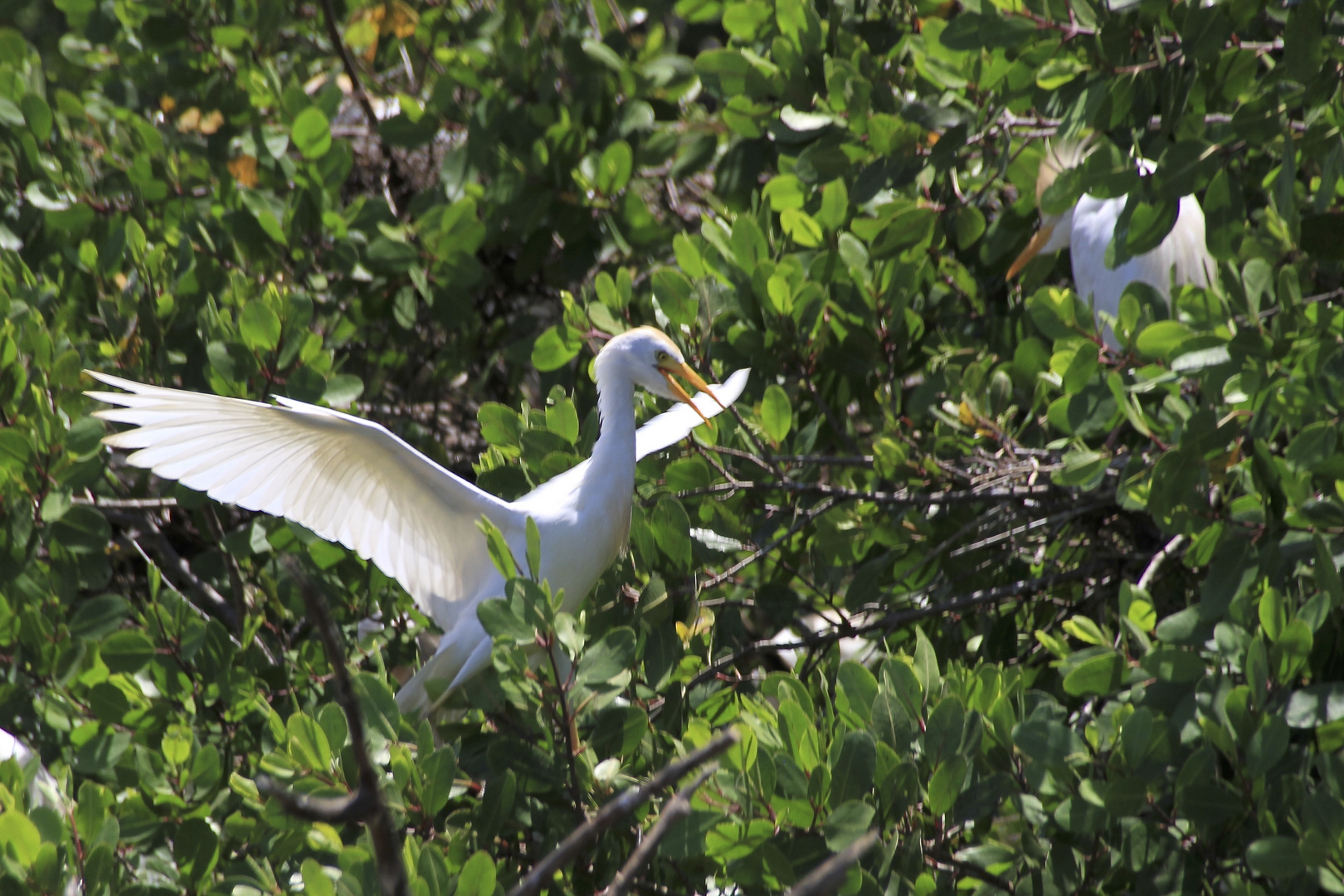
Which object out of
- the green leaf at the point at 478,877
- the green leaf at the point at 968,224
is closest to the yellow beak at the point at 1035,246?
the green leaf at the point at 968,224

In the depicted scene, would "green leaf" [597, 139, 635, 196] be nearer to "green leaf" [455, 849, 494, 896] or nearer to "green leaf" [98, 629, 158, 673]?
"green leaf" [98, 629, 158, 673]

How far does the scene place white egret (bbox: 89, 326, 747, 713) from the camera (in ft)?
7.97

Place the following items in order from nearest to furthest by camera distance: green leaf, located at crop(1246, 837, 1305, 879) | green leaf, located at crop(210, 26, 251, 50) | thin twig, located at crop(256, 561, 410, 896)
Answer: thin twig, located at crop(256, 561, 410, 896)
green leaf, located at crop(1246, 837, 1305, 879)
green leaf, located at crop(210, 26, 251, 50)

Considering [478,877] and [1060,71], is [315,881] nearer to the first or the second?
[478,877]

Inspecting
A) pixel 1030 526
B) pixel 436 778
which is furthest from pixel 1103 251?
pixel 436 778

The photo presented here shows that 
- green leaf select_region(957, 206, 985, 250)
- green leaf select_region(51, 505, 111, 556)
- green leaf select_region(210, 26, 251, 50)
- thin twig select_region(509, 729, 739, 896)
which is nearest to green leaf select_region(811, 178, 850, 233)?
green leaf select_region(957, 206, 985, 250)

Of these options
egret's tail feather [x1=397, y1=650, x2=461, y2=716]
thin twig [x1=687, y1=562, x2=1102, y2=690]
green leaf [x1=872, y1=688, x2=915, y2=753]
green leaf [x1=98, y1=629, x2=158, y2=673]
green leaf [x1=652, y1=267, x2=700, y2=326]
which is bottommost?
egret's tail feather [x1=397, y1=650, x2=461, y2=716]

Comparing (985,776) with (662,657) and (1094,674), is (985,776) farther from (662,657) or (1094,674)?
(662,657)

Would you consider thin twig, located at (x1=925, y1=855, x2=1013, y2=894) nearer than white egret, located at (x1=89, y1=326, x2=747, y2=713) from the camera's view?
Yes

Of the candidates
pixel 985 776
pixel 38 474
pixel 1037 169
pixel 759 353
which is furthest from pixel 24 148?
pixel 985 776

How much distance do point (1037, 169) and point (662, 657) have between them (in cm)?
174

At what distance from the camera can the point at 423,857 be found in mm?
1678

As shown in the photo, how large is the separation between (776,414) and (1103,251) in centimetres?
119

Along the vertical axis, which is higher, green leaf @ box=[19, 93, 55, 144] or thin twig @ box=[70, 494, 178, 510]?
green leaf @ box=[19, 93, 55, 144]
